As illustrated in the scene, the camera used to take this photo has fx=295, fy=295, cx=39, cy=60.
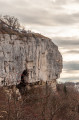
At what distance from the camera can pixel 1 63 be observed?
34250mm

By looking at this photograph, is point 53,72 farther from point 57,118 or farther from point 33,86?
point 57,118

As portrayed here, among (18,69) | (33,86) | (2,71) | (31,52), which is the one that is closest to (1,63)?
(2,71)

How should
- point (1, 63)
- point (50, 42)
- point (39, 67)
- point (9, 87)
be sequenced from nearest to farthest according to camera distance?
1. point (1, 63)
2. point (9, 87)
3. point (39, 67)
4. point (50, 42)

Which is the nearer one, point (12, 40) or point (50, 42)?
point (12, 40)

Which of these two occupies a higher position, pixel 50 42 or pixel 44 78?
pixel 50 42

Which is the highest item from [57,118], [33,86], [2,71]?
[2,71]

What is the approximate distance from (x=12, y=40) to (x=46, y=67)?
29.3ft

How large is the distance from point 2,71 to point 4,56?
1.83m

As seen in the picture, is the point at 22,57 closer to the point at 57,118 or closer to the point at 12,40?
the point at 12,40

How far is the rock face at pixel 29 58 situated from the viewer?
3506 cm

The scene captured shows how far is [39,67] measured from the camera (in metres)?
41.0

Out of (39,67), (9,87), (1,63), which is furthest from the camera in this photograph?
(39,67)

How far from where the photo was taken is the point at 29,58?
3875 centimetres

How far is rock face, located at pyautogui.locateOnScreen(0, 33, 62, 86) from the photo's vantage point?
35.1m
